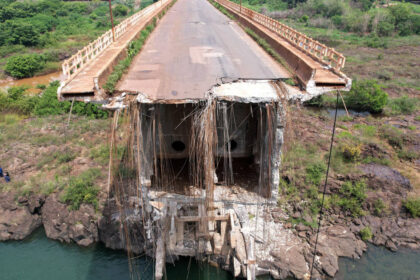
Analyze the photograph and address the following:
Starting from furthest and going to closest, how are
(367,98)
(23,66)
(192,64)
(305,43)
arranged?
(23,66), (367,98), (192,64), (305,43)

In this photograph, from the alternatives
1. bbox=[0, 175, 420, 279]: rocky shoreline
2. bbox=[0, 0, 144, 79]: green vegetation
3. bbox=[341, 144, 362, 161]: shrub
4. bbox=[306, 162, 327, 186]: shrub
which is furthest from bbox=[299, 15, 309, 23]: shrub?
bbox=[0, 175, 420, 279]: rocky shoreline

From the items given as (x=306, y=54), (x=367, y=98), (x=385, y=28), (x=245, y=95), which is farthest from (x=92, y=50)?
(x=385, y=28)

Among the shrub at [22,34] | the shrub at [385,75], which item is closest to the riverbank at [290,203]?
the shrub at [385,75]

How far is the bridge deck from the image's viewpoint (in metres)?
7.14

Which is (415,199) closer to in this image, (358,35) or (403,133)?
(403,133)

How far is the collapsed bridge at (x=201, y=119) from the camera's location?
21.3 ft

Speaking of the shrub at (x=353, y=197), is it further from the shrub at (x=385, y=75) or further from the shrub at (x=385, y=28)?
the shrub at (x=385, y=28)

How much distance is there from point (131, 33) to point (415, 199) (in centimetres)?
1516

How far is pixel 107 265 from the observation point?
1313 cm

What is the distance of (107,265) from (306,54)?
11473 mm

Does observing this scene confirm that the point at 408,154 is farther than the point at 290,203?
Yes

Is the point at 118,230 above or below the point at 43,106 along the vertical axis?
below

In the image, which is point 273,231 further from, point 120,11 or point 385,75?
point 120,11

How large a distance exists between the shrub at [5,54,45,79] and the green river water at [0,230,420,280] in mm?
28060
